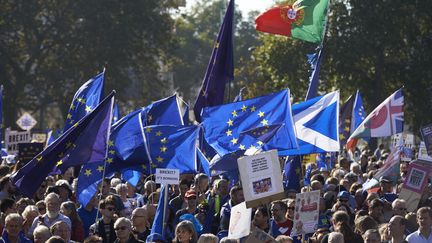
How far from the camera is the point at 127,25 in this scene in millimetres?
54719

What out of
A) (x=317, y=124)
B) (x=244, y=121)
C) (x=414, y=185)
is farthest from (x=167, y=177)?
(x=317, y=124)

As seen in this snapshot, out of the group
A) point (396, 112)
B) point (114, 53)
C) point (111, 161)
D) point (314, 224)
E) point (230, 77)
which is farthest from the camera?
point (114, 53)

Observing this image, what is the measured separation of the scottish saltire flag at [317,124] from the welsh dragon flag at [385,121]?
3535mm

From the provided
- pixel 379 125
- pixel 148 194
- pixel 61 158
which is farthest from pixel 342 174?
pixel 61 158

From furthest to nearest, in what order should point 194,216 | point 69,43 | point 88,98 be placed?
point 69,43 < point 88,98 < point 194,216

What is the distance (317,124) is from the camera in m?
17.5

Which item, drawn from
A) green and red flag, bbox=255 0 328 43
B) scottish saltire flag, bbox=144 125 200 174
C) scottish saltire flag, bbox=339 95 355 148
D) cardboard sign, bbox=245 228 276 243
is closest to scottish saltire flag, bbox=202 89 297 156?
scottish saltire flag, bbox=144 125 200 174

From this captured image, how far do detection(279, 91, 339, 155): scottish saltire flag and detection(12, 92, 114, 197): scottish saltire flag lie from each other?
131 inches

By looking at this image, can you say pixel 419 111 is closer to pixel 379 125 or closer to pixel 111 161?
pixel 379 125

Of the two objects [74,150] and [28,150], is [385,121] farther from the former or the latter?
[74,150]

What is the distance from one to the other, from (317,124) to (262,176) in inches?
204

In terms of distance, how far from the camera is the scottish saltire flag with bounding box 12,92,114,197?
1397 centimetres

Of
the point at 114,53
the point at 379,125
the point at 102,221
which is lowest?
the point at 102,221

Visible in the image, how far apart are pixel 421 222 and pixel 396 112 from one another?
31.4 feet
